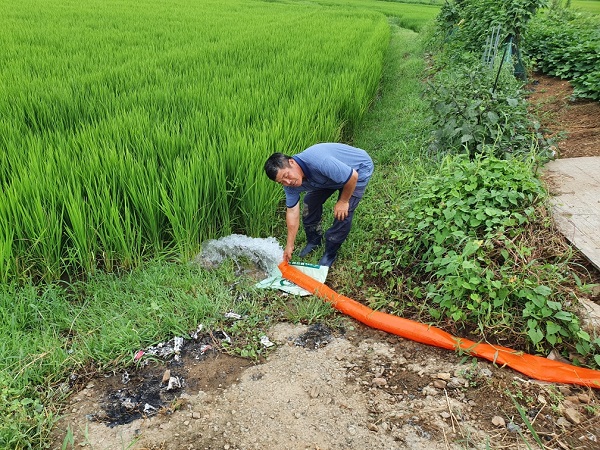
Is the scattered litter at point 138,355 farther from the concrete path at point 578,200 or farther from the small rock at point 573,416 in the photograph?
the concrete path at point 578,200

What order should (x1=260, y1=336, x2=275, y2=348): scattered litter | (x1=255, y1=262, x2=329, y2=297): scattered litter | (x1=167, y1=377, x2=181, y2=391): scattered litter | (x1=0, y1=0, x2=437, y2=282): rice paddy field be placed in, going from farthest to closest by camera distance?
(x1=255, y1=262, x2=329, y2=297): scattered litter
(x1=0, y1=0, x2=437, y2=282): rice paddy field
(x1=260, y1=336, x2=275, y2=348): scattered litter
(x1=167, y1=377, x2=181, y2=391): scattered litter

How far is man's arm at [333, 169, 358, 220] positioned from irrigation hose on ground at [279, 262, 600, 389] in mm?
405

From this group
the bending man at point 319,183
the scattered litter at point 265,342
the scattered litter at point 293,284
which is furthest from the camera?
the scattered litter at point 293,284

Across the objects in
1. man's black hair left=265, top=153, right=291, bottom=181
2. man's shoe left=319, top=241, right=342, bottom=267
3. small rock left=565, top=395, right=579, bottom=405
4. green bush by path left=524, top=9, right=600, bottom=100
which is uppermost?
green bush by path left=524, top=9, right=600, bottom=100

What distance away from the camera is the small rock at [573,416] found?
143 centimetres

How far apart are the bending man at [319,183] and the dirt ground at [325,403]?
0.71 metres

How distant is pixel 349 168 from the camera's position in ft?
7.20

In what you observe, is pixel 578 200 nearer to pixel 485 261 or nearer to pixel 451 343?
pixel 485 261

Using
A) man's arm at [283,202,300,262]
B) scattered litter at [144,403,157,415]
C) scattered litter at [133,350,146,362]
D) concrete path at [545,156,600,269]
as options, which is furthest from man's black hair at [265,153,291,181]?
concrete path at [545,156,600,269]

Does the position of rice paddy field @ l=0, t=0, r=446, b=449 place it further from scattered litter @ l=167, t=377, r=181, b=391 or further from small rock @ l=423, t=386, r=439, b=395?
small rock @ l=423, t=386, r=439, b=395

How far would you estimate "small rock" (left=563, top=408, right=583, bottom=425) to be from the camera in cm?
143

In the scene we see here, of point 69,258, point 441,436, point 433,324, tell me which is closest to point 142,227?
point 69,258

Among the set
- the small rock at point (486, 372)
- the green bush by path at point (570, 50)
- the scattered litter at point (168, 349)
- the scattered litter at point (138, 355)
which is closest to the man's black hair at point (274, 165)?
the scattered litter at point (168, 349)

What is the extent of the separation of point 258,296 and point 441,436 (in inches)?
43.9
